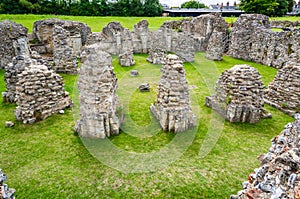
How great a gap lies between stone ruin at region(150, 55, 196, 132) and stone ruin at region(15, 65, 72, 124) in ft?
14.2

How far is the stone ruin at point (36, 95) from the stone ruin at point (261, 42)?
1428 cm

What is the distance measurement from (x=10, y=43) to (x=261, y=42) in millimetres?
17783

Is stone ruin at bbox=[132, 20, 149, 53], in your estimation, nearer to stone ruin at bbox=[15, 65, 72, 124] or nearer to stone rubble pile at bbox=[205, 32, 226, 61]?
stone rubble pile at bbox=[205, 32, 226, 61]

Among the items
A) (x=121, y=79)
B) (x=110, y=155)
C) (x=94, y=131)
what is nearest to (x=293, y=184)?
(x=110, y=155)

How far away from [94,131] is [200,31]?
20.5m

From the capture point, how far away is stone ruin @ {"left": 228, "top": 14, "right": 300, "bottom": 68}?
53.9 ft

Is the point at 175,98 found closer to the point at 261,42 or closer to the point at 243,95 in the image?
the point at 243,95

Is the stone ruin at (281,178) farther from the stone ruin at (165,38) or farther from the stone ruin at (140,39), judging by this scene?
the stone ruin at (140,39)

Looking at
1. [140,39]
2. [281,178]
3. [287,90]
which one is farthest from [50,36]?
[281,178]

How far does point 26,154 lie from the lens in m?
7.15

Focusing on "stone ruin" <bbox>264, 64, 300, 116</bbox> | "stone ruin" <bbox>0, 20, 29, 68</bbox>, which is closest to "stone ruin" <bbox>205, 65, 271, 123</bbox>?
"stone ruin" <bbox>264, 64, 300, 116</bbox>

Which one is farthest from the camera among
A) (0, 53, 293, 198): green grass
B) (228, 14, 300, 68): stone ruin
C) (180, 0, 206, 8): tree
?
(180, 0, 206, 8): tree

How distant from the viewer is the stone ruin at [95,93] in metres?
7.21

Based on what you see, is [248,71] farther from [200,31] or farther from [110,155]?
[200,31]
